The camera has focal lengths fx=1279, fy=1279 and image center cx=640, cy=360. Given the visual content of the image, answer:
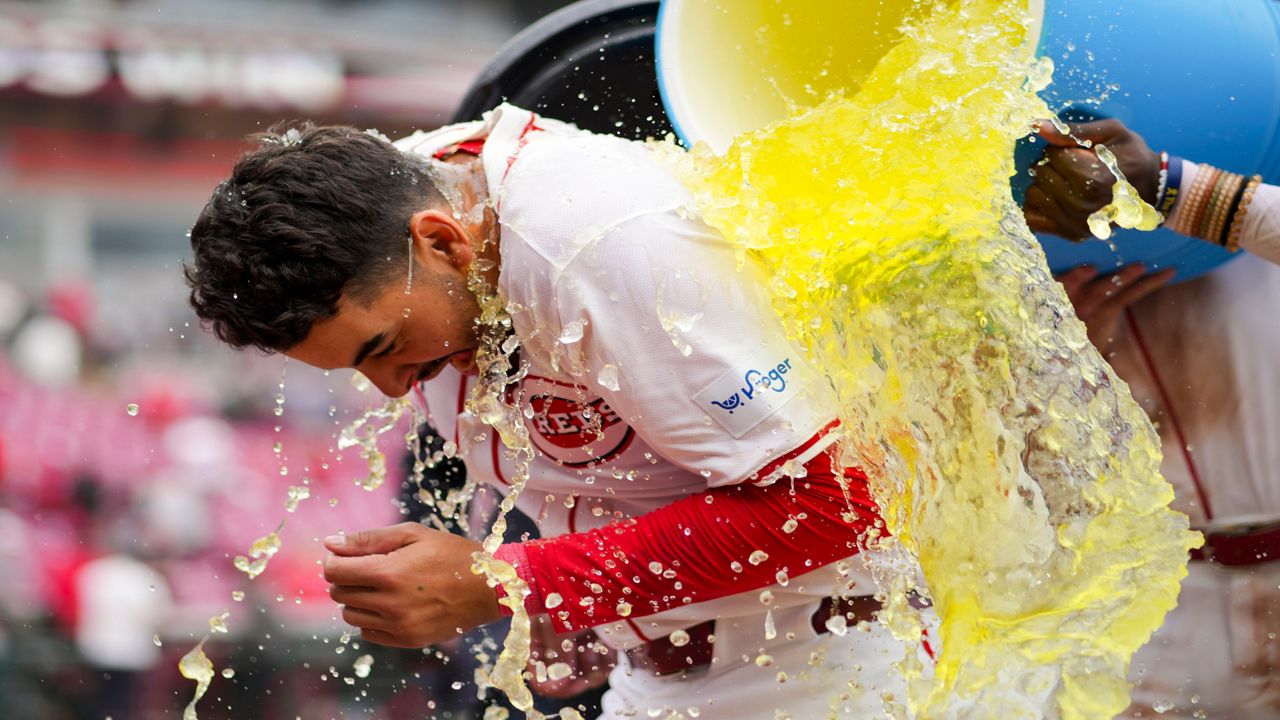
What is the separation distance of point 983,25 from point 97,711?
3.68 metres

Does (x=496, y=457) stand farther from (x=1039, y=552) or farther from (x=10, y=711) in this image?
(x=10, y=711)

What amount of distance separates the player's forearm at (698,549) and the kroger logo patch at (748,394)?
0.29ft

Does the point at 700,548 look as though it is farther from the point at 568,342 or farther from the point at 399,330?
the point at 399,330

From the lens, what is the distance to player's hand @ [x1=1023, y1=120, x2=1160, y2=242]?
1.55 meters

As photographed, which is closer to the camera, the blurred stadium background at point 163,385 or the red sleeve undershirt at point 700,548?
the red sleeve undershirt at point 700,548

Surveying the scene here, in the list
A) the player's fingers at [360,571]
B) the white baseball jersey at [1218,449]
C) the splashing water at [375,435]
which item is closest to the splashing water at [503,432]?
the player's fingers at [360,571]

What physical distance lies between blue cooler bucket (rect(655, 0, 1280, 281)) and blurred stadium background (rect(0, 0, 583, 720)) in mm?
1995

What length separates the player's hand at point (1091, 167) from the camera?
1548 mm

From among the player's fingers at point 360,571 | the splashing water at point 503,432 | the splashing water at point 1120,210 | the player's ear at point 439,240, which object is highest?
the splashing water at point 1120,210

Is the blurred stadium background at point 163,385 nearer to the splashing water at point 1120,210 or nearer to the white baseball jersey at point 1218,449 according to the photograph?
the white baseball jersey at point 1218,449

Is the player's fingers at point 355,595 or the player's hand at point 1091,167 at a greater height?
the player's hand at point 1091,167

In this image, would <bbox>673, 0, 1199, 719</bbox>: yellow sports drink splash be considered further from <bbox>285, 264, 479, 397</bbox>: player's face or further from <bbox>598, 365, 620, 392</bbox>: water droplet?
<bbox>285, 264, 479, 397</bbox>: player's face

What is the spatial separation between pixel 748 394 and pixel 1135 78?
65cm

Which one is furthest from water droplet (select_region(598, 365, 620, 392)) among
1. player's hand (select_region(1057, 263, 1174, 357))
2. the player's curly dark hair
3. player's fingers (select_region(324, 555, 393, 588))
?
player's hand (select_region(1057, 263, 1174, 357))
